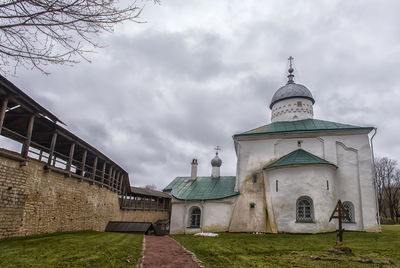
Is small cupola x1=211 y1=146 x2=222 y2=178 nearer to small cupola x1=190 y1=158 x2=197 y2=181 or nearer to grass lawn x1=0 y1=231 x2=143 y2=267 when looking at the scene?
small cupola x1=190 y1=158 x2=197 y2=181

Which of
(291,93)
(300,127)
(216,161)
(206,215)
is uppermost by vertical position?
(291,93)

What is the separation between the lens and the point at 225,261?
7.23 metres

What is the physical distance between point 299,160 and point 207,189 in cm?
859

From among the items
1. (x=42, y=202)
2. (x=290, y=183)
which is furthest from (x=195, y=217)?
(x=42, y=202)

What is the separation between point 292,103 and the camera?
23281 millimetres

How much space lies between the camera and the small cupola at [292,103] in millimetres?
22922

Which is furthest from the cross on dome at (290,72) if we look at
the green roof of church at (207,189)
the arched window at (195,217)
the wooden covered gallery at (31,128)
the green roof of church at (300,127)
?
the wooden covered gallery at (31,128)

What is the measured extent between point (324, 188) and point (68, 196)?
14.3 meters

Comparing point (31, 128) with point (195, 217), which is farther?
point (195, 217)

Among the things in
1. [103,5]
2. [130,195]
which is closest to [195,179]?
[130,195]

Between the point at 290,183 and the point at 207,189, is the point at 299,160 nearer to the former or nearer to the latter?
the point at 290,183

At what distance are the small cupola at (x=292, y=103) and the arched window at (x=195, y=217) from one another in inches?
401

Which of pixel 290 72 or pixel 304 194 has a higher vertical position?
pixel 290 72

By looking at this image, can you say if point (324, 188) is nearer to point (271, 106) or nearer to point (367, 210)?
point (367, 210)
